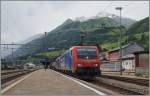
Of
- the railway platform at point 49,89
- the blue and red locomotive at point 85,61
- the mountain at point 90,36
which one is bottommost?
the railway platform at point 49,89

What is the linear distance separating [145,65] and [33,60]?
348 feet

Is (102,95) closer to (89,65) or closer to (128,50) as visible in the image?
(89,65)

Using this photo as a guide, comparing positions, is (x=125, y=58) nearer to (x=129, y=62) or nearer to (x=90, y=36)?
(x=129, y=62)

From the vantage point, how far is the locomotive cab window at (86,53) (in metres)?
33.3

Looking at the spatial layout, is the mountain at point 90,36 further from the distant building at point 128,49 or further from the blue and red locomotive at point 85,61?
the blue and red locomotive at point 85,61

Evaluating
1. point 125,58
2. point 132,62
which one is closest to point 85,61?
point 132,62

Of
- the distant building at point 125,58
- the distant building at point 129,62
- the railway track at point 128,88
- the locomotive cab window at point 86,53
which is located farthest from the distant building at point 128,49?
the railway track at point 128,88

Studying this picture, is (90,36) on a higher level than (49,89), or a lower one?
higher

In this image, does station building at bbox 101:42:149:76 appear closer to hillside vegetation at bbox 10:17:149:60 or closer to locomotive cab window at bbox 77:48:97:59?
hillside vegetation at bbox 10:17:149:60

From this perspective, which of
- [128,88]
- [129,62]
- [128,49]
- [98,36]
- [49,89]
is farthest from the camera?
[98,36]

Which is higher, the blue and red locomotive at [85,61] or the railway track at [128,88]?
the blue and red locomotive at [85,61]

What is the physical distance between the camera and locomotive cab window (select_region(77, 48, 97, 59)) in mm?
33281

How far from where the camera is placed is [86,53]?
33.6 meters

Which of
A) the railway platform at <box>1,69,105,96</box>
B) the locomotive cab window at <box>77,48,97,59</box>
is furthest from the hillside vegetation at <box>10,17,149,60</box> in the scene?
the railway platform at <box>1,69,105,96</box>
